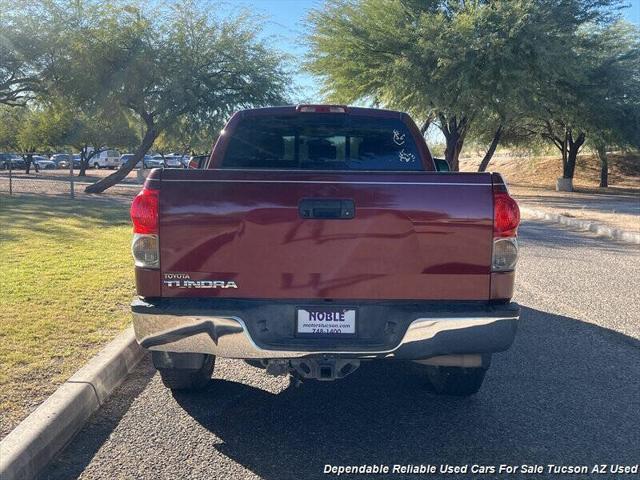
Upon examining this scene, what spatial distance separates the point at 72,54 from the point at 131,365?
19322mm

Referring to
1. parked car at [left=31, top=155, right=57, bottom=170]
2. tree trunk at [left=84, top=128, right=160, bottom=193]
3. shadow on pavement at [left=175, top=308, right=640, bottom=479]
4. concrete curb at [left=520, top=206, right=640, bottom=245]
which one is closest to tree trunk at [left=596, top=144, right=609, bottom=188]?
concrete curb at [left=520, top=206, right=640, bottom=245]

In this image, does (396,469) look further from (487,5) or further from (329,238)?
(487,5)

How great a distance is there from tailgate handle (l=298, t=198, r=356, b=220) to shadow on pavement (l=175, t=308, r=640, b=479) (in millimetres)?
1397

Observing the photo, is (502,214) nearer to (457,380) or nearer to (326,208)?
(326,208)

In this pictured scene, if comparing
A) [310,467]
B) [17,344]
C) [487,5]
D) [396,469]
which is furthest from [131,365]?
[487,5]

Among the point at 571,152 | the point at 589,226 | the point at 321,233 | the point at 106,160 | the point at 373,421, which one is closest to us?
the point at 321,233

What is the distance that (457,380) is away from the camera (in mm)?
4461

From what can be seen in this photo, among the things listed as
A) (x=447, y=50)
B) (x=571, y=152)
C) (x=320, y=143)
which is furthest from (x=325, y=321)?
(x=571, y=152)

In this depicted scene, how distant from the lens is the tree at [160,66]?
21.9 m

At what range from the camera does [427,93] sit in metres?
22.5

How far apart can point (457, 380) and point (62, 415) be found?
2.61 meters

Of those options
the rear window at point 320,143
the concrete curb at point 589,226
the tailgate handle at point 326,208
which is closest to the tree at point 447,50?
the concrete curb at point 589,226

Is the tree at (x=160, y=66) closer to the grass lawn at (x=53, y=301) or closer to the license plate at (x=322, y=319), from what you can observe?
the grass lawn at (x=53, y=301)

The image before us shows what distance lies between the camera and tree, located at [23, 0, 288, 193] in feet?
71.9
